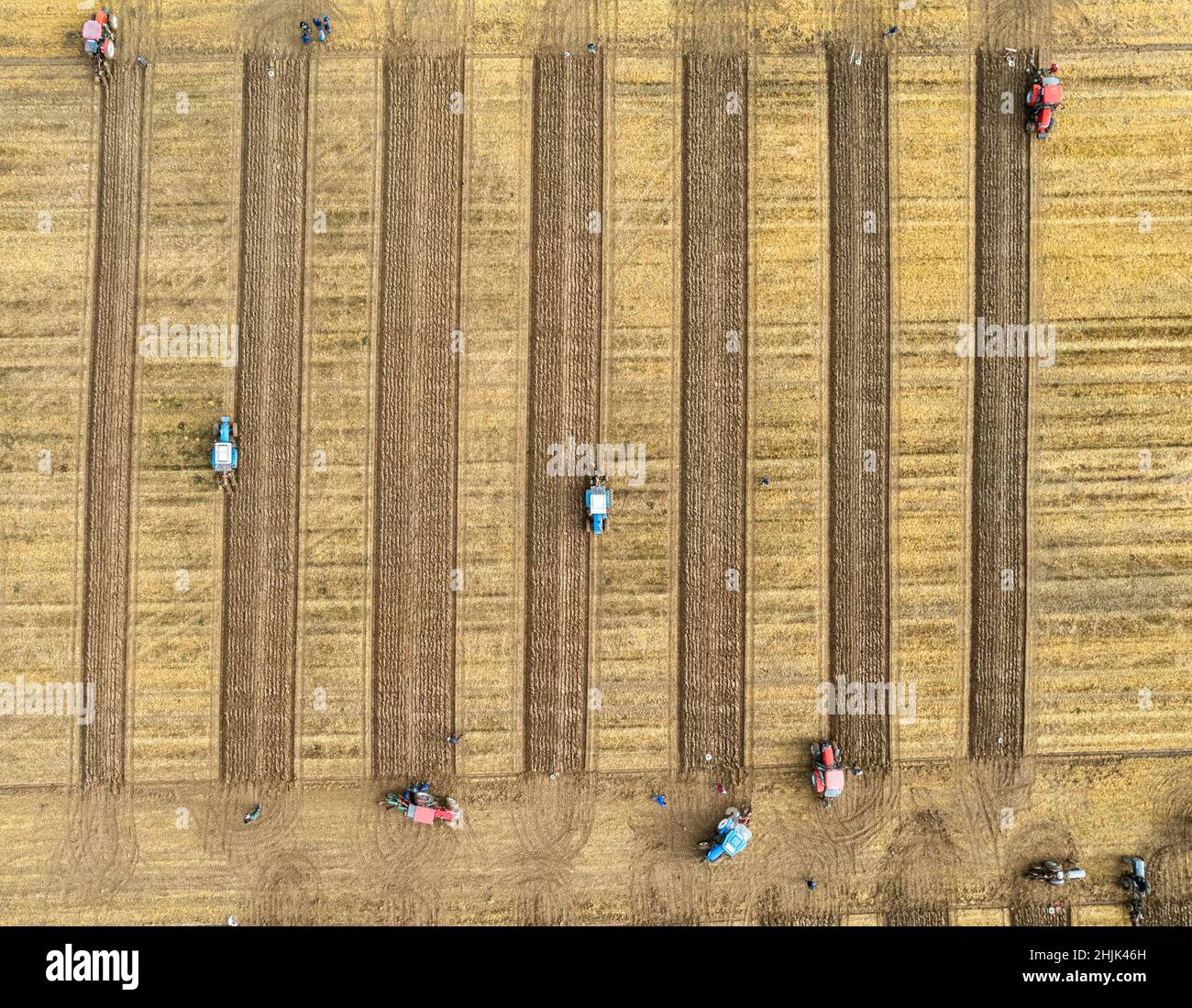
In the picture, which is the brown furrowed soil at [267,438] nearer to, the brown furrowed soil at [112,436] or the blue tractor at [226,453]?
the blue tractor at [226,453]

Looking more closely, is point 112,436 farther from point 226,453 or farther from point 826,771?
point 826,771

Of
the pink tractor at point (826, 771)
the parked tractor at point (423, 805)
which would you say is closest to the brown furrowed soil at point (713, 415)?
the pink tractor at point (826, 771)

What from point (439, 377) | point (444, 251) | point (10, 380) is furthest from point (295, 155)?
point (10, 380)

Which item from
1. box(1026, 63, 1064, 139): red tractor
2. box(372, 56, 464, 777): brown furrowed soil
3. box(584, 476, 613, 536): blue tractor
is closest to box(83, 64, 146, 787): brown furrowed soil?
box(372, 56, 464, 777): brown furrowed soil

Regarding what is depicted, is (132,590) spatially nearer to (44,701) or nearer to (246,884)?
(44,701)

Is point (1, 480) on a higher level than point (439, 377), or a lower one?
lower

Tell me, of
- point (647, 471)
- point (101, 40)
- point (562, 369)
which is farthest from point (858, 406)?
point (101, 40)
